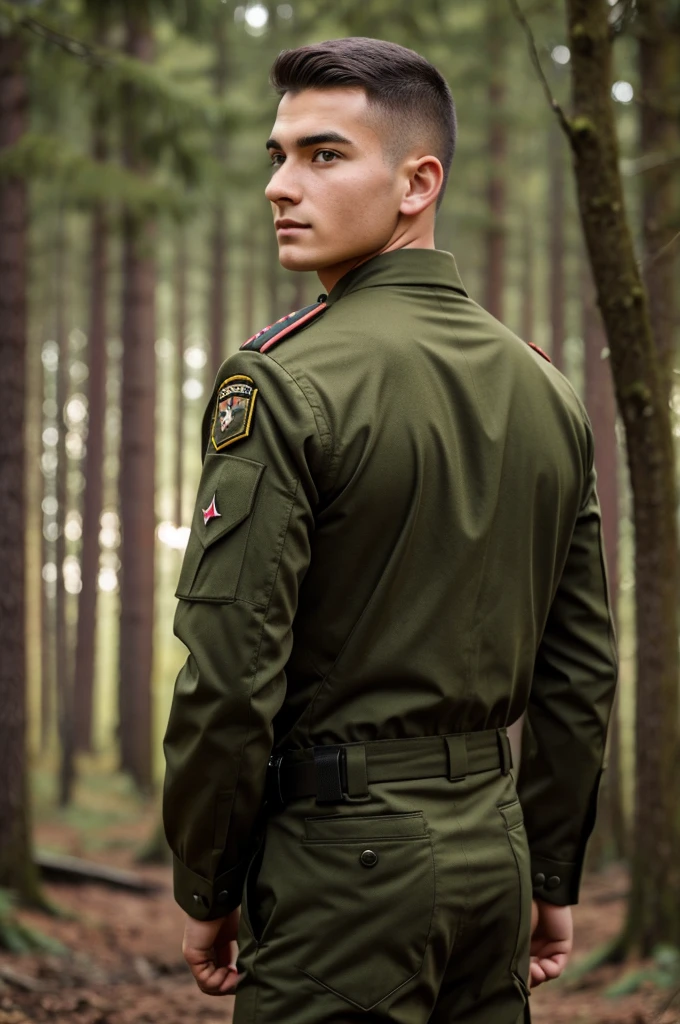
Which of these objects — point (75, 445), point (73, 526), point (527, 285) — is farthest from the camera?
point (73, 526)

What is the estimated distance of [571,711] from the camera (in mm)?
2742

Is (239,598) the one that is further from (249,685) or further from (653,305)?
(653,305)

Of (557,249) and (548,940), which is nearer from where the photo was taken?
(548,940)

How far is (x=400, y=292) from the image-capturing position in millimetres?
2436

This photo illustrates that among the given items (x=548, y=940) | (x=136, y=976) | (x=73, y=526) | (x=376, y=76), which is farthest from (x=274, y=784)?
(x=73, y=526)

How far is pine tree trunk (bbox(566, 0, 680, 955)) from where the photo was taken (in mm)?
4695

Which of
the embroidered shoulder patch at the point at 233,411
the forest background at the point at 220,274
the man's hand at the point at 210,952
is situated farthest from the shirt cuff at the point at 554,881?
the forest background at the point at 220,274

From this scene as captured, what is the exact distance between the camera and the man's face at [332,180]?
2395 millimetres

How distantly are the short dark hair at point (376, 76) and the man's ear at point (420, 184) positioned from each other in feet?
0.21

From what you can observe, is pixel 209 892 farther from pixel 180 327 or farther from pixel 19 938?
pixel 180 327

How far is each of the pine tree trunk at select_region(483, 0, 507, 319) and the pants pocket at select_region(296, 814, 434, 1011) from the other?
13.9 metres

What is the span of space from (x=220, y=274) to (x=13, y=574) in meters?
12.6

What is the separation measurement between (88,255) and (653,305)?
1661 cm

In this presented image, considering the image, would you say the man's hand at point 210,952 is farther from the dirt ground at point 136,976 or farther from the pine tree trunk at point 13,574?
the pine tree trunk at point 13,574
